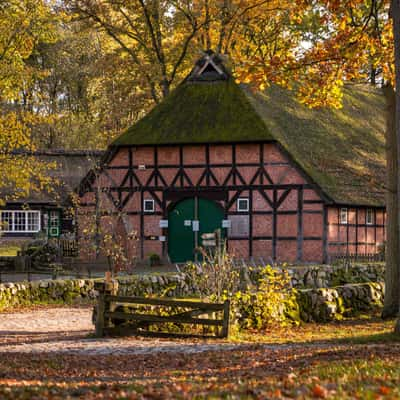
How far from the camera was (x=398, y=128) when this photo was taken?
13.9 metres

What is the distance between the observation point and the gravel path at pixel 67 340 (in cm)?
1412

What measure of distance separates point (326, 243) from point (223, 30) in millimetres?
14176

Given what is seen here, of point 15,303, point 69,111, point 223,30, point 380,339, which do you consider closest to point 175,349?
point 380,339

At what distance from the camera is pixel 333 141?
126ft

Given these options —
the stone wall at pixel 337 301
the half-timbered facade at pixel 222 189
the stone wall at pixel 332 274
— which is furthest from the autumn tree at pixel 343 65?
the half-timbered facade at pixel 222 189

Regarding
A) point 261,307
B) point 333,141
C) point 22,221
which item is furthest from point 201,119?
point 261,307

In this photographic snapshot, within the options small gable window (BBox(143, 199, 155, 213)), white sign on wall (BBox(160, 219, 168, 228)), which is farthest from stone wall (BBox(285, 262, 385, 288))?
small gable window (BBox(143, 199, 155, 213))

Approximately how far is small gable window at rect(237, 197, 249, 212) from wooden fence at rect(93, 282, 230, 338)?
18.5 m

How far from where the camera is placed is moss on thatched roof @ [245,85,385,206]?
3459 centimetres

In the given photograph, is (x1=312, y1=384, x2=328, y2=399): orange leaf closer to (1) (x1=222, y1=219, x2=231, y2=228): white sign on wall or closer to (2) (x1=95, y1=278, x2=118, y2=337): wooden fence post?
(2) (x1=95, y1=278, x2=118, y2=337): wooden fence post

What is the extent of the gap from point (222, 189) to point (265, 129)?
9.78 feet

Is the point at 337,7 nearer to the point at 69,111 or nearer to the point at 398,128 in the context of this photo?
the point at 398,128

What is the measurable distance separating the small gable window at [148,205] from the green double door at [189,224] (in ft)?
2.70

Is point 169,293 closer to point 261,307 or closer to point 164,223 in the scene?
point 261,307
